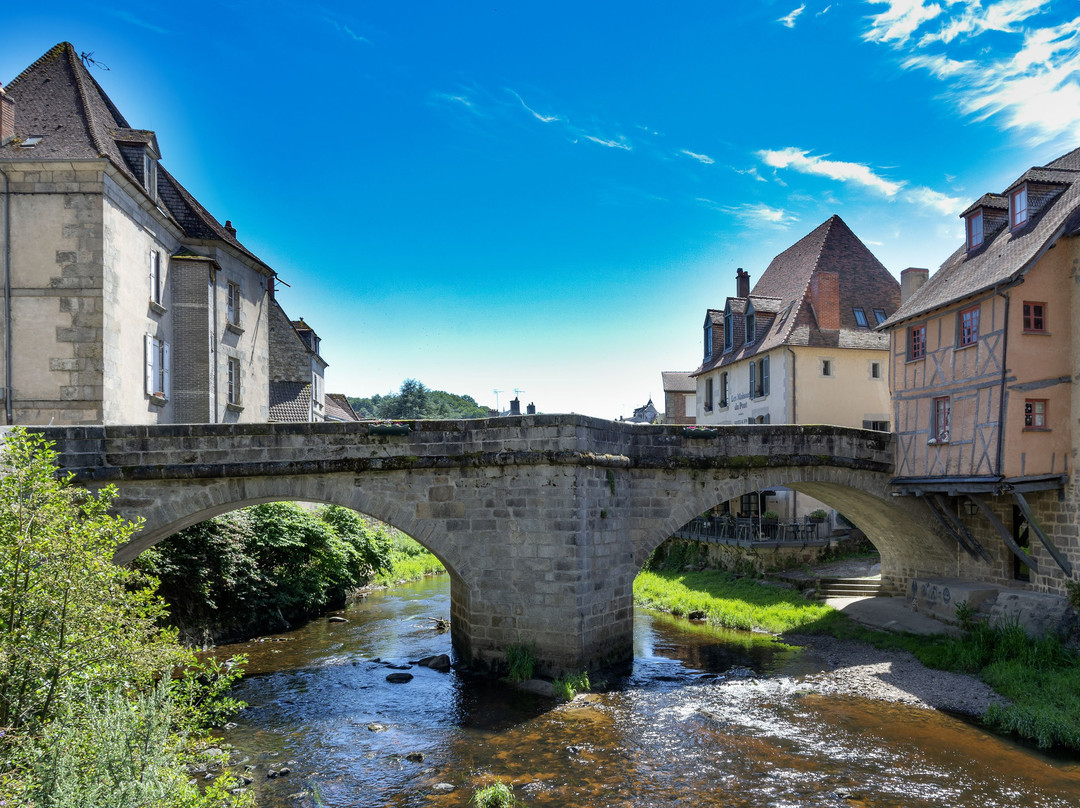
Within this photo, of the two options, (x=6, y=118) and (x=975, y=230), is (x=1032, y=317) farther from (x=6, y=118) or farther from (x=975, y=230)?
(x=6, y=118)

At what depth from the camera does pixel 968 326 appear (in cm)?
1532

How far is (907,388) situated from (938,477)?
2.40 meters

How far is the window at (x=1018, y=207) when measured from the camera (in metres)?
15.4

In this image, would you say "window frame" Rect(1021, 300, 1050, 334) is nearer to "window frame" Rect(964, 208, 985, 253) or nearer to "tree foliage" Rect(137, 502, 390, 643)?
"window frame" Rect(964, 208, 985, 253)

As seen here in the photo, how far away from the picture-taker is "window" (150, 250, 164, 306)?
17703 millimetres

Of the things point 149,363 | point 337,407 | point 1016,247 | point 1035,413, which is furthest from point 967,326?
point 337,407

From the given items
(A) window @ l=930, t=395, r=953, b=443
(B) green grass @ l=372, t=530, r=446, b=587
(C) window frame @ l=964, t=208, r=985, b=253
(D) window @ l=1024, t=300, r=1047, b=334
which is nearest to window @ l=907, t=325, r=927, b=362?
(A) window @ l=930, t=395, r=953, b=443

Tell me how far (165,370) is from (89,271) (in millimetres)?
3732

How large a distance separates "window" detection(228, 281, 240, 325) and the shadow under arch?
13851 millimetres

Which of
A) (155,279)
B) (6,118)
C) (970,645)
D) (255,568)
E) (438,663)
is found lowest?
(438,663)

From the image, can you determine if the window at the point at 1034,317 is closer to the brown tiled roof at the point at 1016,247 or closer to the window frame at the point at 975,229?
the brown tiled roof at the point at 1016,247

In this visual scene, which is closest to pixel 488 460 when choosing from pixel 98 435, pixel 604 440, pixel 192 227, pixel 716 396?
pixel 604 440

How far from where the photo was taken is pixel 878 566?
21578 millimetres

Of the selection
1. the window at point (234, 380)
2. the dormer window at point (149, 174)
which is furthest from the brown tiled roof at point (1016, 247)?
the dormer window at point (149, 174)
